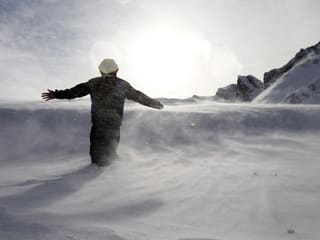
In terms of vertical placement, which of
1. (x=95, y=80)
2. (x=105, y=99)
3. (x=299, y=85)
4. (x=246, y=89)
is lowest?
(x=105, y=99)

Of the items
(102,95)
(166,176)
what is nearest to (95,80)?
(102,95)

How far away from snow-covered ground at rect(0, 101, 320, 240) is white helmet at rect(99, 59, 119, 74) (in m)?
1.17

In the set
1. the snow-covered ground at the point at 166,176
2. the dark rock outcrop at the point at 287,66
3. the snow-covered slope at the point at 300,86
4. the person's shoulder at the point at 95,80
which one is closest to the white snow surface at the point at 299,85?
the snow-covered slope at the point at 300,86

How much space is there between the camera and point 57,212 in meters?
2.65

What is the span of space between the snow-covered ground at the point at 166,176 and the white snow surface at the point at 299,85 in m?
28.1

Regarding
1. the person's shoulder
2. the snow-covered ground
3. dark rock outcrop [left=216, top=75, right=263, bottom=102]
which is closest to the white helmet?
the person's shoulder

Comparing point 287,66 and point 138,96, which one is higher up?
point 287,66

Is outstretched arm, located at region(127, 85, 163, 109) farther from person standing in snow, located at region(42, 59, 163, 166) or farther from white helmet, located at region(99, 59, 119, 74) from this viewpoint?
white helmet, located at region(99, 59, 119, 74)

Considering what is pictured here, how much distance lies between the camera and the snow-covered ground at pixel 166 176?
2457mm

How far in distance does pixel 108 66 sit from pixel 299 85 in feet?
123

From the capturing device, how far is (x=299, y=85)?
4016 cm

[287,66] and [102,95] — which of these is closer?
[102,95]

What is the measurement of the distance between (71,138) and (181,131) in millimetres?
1760

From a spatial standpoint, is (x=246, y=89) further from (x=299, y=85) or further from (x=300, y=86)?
(x=300, y=86)
